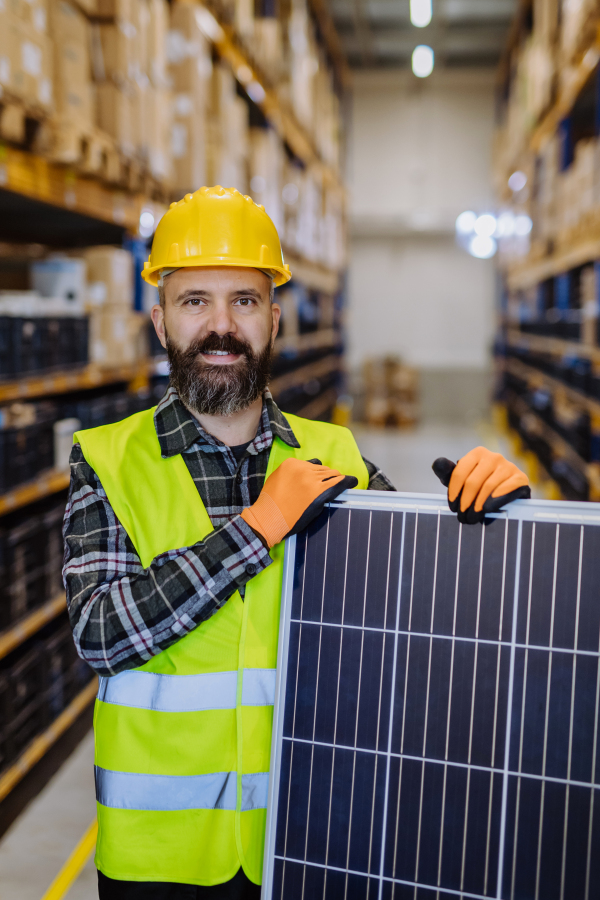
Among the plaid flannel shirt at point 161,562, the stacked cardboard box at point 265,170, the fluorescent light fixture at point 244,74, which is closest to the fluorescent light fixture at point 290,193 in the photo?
the stacked cardboard box at point 265,170

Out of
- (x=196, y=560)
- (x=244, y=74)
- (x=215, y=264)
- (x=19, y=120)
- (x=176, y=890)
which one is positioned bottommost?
(x=176, y=890)

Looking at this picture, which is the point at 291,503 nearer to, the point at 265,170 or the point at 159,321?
the point at 159,321

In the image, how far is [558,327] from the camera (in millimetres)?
7660

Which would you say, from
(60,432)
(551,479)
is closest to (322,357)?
(551,479)

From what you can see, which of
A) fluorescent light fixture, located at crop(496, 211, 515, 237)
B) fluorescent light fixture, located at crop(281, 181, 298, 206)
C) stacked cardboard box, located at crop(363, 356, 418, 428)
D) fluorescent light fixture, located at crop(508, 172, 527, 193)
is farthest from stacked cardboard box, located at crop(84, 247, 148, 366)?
stacked cardboard box, located at crop(363, 356, 418, 428)

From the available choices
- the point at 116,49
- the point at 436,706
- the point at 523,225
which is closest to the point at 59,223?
the point at 116,49

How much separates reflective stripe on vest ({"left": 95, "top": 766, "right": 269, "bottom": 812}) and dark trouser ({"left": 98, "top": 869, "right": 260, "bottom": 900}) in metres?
0.17

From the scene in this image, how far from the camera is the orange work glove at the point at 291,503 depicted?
147 cm

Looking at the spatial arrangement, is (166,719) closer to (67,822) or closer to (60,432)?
(67,822)

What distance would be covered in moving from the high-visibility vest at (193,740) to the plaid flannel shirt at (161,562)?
0.08 meters

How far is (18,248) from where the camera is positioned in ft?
14.8

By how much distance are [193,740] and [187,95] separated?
4.12 m

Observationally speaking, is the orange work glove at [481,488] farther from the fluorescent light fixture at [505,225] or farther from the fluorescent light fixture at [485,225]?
the fluorescent light fixture at [485,225]

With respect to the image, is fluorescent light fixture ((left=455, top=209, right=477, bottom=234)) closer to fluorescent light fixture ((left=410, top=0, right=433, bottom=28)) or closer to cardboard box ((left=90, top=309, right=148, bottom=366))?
fluorescent light fixture ((left=410, top=0, right=433, bottom=28))
